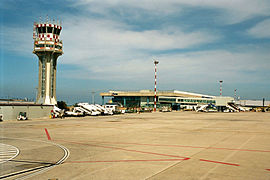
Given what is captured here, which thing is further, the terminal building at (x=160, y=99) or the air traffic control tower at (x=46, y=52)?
the terminal building at (x=160, y=99)

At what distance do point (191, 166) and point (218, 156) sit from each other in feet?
12.5

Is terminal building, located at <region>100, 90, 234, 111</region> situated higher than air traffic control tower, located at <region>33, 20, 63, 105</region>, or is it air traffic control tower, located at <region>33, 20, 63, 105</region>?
air traffic control tower, located at <region>33, 20, 63, 105</region>

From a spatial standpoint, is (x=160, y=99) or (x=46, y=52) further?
(x=160, y=99)

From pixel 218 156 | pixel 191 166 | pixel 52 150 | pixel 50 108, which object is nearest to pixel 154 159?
pixel 191 166

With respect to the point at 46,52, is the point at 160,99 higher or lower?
lower

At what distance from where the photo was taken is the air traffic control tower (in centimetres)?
9688

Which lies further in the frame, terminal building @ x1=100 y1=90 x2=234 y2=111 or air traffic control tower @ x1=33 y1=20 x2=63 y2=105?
terminal building @ x1=100 y1=90 x2=234 y2=111

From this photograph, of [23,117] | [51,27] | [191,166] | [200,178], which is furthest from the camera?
[51,27]

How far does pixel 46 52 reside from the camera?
97.4m

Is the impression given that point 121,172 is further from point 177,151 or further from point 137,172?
point 177,151

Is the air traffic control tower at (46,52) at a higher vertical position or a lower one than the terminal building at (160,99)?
higher

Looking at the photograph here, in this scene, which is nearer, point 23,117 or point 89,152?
point 89,152

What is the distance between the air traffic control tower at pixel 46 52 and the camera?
96875mm

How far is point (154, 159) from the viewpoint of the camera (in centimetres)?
1672
